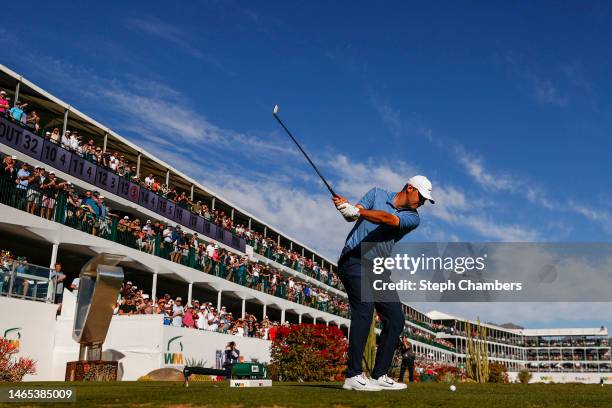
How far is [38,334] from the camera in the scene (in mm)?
17469

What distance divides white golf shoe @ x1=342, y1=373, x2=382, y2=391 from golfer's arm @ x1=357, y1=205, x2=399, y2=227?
1.52 meters

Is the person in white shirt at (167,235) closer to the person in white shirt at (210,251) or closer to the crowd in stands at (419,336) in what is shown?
the person in white shirt at (210,251)

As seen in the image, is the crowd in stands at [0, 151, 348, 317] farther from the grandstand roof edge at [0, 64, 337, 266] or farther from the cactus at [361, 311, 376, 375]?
the cactus at [361, 311, 376, 375]

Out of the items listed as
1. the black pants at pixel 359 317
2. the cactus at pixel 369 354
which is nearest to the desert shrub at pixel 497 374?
the cactus at pixel 369 354

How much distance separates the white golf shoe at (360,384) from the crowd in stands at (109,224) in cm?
1683

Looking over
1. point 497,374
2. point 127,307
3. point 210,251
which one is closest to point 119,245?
point 127,307

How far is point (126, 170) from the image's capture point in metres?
29.6

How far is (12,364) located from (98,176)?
42.4 ft

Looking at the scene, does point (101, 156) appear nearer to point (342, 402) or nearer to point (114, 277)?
point (114, 277)

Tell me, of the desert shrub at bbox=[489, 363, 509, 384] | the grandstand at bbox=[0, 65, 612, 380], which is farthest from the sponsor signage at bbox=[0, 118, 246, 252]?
the desert shrub at bbox=[489, 363, 509, 384]

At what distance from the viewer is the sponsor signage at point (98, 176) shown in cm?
2247

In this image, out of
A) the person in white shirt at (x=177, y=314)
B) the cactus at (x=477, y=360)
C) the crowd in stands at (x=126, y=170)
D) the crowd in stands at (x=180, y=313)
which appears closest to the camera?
the cactus at (x=477, y=360)

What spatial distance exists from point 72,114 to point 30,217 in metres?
7.76

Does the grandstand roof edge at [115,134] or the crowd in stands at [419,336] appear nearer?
→ the grandstand roof edge at [115,134]
